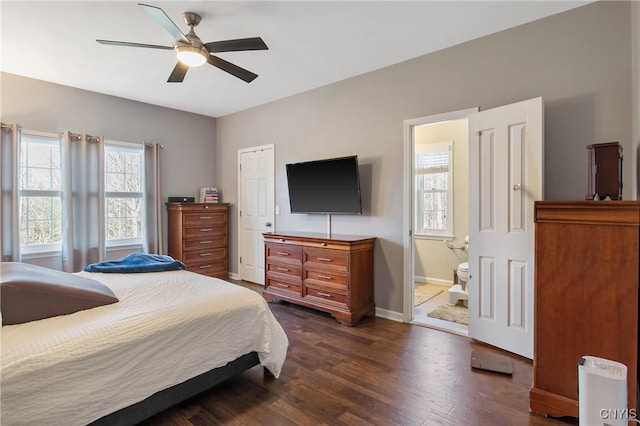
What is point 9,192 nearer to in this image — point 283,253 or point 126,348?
point 283,253

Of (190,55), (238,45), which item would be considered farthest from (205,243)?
(238,45)

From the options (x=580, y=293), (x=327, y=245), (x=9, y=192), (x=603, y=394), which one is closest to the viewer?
(x=603, y=394)

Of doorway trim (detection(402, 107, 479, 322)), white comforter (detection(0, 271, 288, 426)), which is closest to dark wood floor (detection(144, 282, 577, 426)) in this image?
white comforter (detection(0, 271, 288, 426))

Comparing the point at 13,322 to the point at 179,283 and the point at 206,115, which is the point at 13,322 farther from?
the point at 206,115

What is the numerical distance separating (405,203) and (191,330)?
2423 mm

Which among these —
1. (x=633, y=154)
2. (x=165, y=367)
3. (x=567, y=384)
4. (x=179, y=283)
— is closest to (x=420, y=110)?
(x=633, y=154)

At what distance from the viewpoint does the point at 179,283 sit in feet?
Answer: 7.95

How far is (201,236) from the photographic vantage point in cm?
507

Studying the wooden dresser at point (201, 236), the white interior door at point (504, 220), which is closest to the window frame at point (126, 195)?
the wooden dresser at point (201, 236)

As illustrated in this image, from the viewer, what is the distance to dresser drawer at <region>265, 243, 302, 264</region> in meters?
3.81

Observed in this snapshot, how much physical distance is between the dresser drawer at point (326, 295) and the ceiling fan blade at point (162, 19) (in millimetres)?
2688

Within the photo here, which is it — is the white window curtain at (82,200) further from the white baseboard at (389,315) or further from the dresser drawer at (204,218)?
the white baseboard at (389,315)

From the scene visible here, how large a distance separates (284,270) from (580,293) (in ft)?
9.57

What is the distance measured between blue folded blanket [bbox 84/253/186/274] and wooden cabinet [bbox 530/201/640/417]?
2.85m
